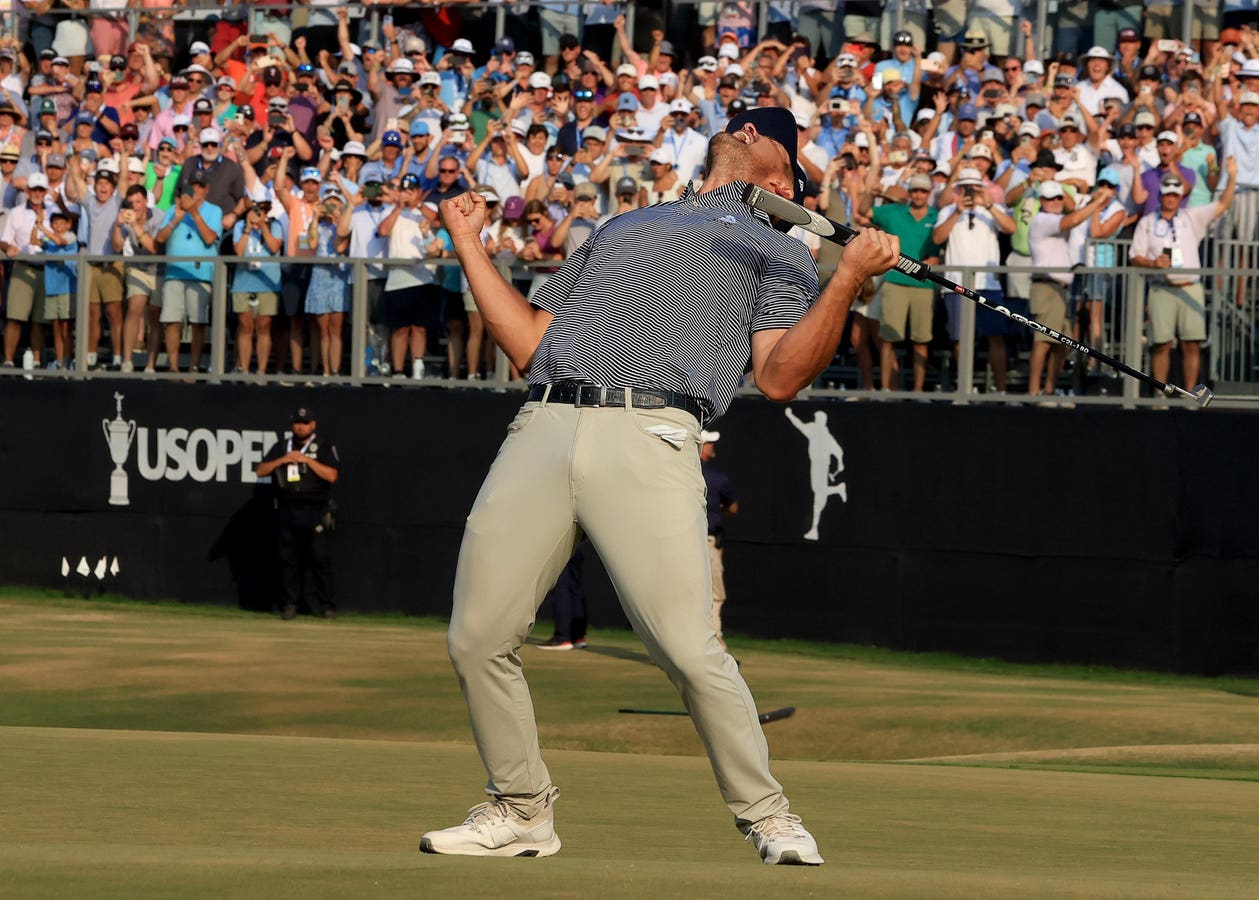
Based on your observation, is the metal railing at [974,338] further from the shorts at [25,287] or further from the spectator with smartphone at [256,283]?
the shorts at [25,287]

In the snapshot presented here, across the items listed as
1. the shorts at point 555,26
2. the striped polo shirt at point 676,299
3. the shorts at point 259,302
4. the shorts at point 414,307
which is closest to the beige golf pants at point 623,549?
the striped polo shirt at point 676,299

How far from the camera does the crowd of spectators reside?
1631 centimetres

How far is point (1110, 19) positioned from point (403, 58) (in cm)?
717

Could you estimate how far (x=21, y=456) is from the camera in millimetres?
20109

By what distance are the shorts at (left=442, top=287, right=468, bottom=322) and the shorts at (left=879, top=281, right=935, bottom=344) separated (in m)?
3.69

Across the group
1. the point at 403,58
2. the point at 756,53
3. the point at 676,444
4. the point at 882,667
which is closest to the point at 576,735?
the point at 882,667

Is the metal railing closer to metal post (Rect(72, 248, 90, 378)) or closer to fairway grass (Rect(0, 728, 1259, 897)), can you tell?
metal post (Rect(72, 248, 90, 378))

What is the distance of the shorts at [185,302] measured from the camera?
18672 millimetres

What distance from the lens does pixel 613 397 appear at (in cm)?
541

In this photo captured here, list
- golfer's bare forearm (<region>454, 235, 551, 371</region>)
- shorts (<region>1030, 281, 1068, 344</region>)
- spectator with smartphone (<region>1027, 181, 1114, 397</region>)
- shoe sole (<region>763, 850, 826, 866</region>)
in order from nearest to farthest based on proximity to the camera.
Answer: shoe sole (<region>763, 850, 826, 866</region>) → golfer's bare forearm (<region>454, 235, 551, 371</region>) → shorts (<region>1030, 281, 1068, 344</region>) → spectator with smartphone (<region>1027, 181, 1114, 397</region>)

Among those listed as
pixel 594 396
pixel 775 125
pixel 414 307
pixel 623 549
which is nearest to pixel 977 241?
pixel 414 307

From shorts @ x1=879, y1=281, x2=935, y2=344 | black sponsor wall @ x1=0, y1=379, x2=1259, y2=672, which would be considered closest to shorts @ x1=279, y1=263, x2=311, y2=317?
black sponsor wall @ x1=0, y1=379, x2=1259, y2=672

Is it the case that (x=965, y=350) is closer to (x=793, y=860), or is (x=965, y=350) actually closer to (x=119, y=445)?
(x=119, y=445)

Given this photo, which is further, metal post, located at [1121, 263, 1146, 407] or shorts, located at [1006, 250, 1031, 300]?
shorts, located at [1006, 250, 1031, 300]
